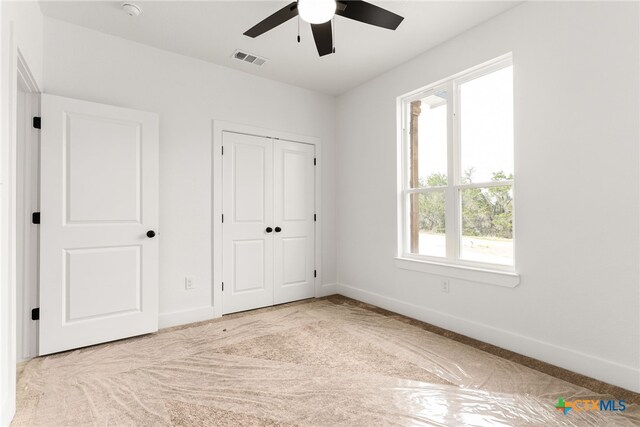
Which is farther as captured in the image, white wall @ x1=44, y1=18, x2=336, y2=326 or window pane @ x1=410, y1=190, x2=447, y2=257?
window pane @ x1=410, y1=190, x2=447, y2=257

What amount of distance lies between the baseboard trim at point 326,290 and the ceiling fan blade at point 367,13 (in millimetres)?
3227

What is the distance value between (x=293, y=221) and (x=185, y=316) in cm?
165

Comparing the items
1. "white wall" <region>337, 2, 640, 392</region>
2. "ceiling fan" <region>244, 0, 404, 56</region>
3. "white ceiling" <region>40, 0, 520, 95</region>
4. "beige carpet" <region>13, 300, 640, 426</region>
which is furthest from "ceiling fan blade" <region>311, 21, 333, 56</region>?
"beige carpet" <region>13, 300, 640, 426</region>

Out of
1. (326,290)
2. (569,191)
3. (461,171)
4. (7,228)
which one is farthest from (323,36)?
(326,290)

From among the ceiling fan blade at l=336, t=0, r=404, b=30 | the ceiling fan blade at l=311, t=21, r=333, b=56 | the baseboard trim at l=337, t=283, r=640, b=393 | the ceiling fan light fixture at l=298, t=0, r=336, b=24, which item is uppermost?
the ceiling fan blade at l=336, t=0, r=404, b=30

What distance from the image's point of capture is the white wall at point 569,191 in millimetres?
2080

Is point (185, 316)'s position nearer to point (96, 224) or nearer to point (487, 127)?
point (96, 224)

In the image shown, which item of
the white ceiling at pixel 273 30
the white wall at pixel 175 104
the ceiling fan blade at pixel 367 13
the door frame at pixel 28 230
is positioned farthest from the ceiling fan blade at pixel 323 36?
the door frame at pixel 28 230

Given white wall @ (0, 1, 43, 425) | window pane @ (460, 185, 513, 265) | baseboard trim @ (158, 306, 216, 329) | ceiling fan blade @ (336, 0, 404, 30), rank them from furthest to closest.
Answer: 1. baseboard trim @ (158, 306, 216, 329)
2. window pane @ (460, 185, 513, 265)
3. ceiling fan blade @ (336, 0, 404, 30)
4. white wall @ (0, 1, 43, 425)

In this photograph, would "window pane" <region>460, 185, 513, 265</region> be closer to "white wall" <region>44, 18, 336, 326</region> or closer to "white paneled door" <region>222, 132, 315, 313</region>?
"white paneled door" <region>222, 132, 315, 313</region>

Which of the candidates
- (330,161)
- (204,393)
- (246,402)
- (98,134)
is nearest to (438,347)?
(246,402)

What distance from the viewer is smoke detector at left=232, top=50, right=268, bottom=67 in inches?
132

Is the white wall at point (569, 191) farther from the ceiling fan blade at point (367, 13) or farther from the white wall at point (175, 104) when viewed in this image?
the white wall at point (175, 104)

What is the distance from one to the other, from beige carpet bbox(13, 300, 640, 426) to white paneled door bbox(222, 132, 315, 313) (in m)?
0.83
